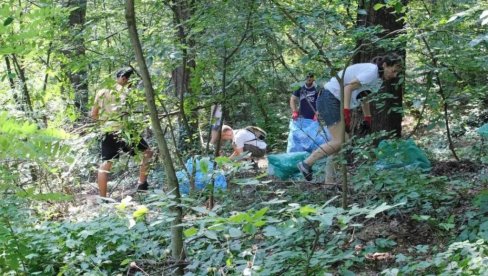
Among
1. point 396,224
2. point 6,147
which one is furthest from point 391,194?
point 6,147

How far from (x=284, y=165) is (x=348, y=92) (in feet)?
5.49

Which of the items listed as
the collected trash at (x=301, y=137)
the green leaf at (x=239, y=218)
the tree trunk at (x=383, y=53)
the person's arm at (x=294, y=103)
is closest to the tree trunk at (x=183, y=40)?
the tree trunk at (x=383, y=53)

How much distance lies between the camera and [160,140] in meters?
3.19

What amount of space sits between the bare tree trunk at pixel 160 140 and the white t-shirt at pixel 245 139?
3.86 meters

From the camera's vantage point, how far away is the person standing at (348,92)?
491 cm

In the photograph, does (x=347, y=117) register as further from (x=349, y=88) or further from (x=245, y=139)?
(x=245, y=139)

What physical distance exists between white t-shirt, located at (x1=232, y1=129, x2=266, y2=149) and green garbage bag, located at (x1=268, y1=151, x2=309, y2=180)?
0.81m

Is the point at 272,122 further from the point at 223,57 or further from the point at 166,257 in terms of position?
the point at 166,257

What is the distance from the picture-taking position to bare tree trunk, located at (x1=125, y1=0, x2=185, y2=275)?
10.1 feet

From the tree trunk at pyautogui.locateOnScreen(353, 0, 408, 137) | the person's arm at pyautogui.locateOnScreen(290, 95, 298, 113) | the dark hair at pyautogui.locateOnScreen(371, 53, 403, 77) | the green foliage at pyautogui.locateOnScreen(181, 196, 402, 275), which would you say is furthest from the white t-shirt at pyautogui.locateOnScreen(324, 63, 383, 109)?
the person's arm at pyautogui.locateOnScreen(290, 95, 298, 113)

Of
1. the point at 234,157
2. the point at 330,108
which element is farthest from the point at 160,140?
the point at 330,108

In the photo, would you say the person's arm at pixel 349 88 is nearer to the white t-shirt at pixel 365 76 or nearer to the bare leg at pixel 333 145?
the white t-shirt at pixel 365 76

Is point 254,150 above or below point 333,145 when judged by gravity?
below

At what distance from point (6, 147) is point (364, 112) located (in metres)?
4.41
